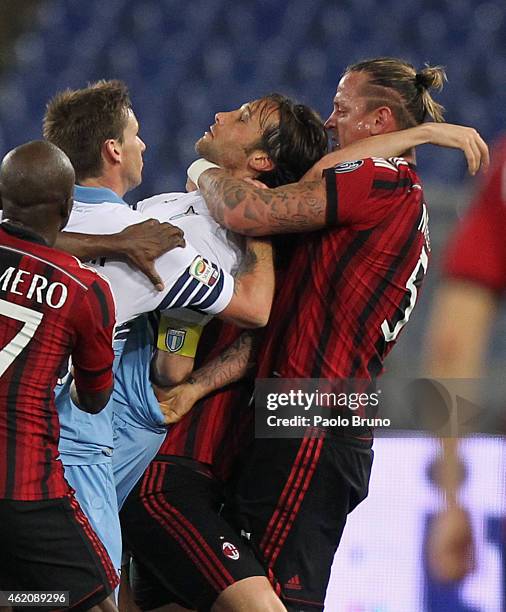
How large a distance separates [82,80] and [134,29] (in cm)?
54

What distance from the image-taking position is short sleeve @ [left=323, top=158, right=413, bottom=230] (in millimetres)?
2566

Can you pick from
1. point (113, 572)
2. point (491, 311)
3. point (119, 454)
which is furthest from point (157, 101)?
point (491, 311)

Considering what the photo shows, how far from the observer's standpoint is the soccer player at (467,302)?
1.41m

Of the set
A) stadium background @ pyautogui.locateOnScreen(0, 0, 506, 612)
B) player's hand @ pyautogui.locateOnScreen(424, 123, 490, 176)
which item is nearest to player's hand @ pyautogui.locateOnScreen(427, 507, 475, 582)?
player's hand @ pyautogui.locateOnScreen(424, 123, 490, 176)

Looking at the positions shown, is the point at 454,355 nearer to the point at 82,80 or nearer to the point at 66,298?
the point at 66,298

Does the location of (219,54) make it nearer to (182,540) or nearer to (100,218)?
(100,218)

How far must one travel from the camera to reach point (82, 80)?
18.9 ft

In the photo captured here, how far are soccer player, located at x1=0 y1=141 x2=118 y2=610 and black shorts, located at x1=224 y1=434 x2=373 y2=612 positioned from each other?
0.46 m

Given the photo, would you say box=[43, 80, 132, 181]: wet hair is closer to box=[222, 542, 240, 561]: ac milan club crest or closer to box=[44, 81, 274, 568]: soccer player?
box=[44, 81, 274, 568]: soccer player

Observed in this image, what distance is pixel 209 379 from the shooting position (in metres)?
2.72

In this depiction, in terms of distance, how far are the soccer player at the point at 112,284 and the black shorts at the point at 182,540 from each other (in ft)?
0.43

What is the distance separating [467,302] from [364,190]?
118 centimetres

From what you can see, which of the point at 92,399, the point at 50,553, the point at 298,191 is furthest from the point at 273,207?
the point at 50,553

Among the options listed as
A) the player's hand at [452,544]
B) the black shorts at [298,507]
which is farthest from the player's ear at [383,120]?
the player's hand at [452,544]
